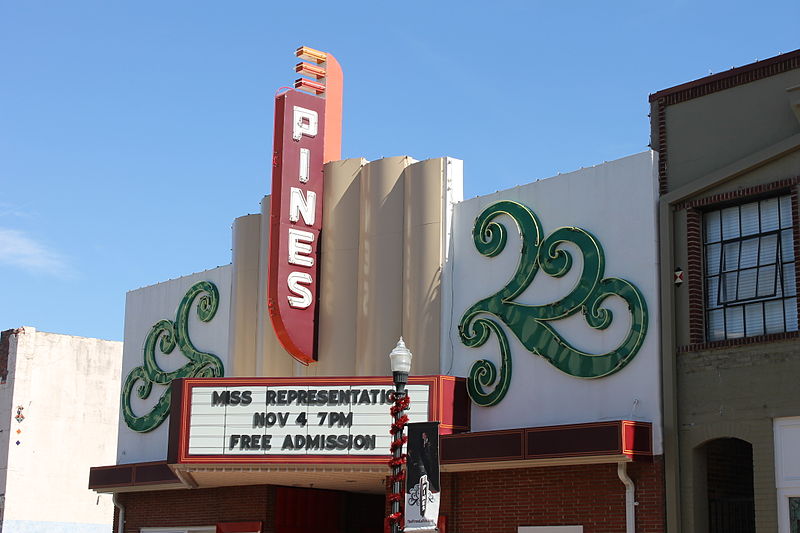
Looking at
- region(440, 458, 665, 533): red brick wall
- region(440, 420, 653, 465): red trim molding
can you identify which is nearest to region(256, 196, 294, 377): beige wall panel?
region(440, 458, 665, 533): red brick wall

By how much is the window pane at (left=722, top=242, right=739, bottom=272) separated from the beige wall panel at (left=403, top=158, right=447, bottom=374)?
6022 millimetres

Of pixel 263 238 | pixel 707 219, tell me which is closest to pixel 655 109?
pixel 707 219

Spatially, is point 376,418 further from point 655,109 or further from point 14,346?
point 14,346

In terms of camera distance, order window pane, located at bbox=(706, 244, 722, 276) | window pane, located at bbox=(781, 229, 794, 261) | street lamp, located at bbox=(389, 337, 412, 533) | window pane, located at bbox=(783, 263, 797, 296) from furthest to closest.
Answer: window pane, located at bbox=(706, 244, 722, 276) < window pane, located at bbox=(781, 229, 794, 261) < window pane, located at bbox=(783, 263, 797, 296) < street lamp, located at bbox=(389, 337, 412, 533)

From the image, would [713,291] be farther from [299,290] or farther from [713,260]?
[299,290]

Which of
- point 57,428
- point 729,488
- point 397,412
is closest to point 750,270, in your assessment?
point 729,488

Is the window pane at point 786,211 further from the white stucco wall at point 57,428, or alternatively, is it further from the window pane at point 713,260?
the white stucco wall at point 57,428

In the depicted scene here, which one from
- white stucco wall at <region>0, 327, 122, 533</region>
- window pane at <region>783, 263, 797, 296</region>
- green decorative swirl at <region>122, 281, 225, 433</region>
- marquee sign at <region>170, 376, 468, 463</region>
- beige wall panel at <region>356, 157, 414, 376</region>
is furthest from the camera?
white stucco wall at <region>0, 327, 122, 533</region>

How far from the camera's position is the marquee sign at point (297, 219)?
2523 centimetres

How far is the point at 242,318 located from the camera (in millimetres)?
27828

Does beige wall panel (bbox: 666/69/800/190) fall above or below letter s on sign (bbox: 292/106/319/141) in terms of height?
below

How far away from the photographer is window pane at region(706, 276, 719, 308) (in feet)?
67.3

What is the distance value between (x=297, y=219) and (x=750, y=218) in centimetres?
957

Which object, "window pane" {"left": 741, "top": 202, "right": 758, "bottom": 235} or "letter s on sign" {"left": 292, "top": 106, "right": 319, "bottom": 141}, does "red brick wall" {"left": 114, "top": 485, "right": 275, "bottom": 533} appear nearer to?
"letter s on sign" {"left": 292, "top": 106, "right": 319, "bottom": 141}
